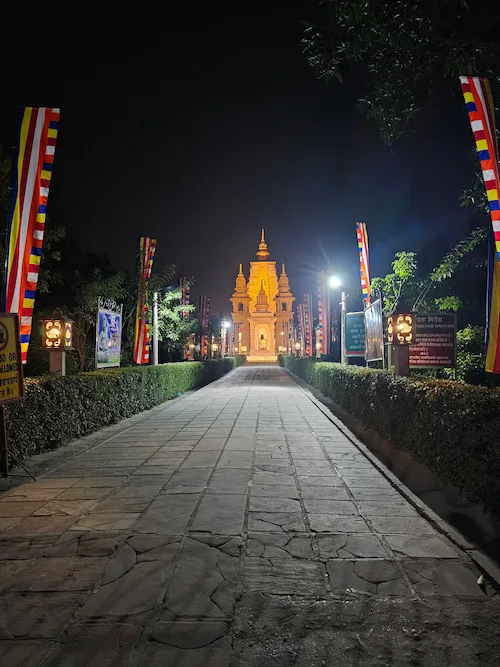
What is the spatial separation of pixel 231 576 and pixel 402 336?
20.9ft

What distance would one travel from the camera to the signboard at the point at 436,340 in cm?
1067

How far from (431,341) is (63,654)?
397 inches

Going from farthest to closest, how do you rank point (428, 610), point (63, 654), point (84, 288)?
point (84, 288) → point (428, 610) → point (63, 654)

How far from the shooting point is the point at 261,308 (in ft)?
283

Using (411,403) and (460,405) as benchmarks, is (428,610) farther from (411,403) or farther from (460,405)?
(411,403)

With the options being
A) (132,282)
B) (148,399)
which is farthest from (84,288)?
(148,399)

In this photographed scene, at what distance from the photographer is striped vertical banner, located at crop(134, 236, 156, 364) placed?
49.1 ft

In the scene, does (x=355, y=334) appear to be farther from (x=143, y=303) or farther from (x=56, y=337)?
(x=56, y=337)

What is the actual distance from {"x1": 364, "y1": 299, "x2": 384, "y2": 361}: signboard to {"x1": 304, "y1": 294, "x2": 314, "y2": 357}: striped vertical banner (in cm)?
1815

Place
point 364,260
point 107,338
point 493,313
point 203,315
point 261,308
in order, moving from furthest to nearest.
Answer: point 261,308 → point 203,315 → point 364,260 → point 107,338 → point 493,313

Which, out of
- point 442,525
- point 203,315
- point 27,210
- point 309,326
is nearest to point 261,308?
point 309,326

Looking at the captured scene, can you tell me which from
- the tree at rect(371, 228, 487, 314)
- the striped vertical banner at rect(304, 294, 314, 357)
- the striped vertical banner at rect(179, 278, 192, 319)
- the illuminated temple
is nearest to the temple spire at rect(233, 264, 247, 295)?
the illuminated temple

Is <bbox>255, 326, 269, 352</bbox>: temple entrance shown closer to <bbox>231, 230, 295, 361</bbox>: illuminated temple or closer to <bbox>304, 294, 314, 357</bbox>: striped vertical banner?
<bbox>231, 230, 295, 361</bbox>: illuminated temple

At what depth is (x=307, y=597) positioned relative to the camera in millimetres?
2881
